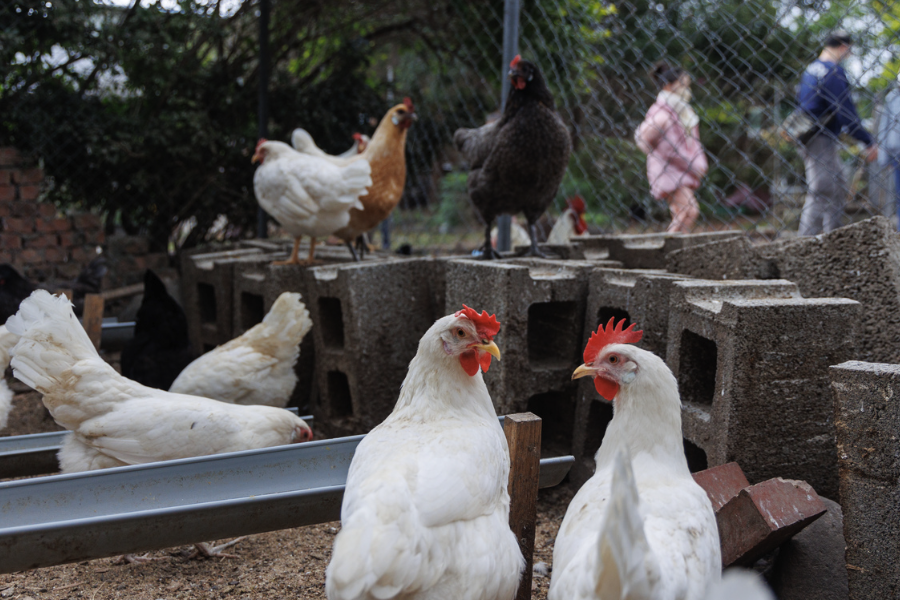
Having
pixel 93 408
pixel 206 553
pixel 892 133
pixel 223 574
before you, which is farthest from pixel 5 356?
pixel 892 133

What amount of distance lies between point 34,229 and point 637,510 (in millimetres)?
6022

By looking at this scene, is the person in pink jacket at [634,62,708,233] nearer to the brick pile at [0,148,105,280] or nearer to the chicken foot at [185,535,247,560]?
the chicken foot at [185,535,247,560]

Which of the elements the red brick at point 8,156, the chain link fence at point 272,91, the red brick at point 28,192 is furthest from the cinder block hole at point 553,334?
the red brick at point 8,156

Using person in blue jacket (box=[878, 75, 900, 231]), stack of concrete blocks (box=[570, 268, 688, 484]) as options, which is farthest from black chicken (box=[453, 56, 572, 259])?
person in blue jacket (box=[878, 75, 900, 231])

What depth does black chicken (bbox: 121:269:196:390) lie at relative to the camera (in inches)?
143

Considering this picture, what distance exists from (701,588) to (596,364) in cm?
61

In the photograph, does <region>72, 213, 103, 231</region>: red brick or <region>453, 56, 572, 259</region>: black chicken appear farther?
<region>72, 213, 103, 231</region>: red brick

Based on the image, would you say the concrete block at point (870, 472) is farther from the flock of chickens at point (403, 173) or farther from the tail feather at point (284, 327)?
the tail feather at point (284, 327)

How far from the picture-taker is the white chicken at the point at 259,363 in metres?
3.27

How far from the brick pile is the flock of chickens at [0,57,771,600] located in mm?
3143

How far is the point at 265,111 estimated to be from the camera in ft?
18.8

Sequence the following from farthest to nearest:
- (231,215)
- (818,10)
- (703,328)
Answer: (231,215)
(818,10)
(703,328)

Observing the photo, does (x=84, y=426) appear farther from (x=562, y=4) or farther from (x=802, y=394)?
(x=562, y=4)

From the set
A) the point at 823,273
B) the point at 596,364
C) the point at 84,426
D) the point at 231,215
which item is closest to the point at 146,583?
the point at 84,426
